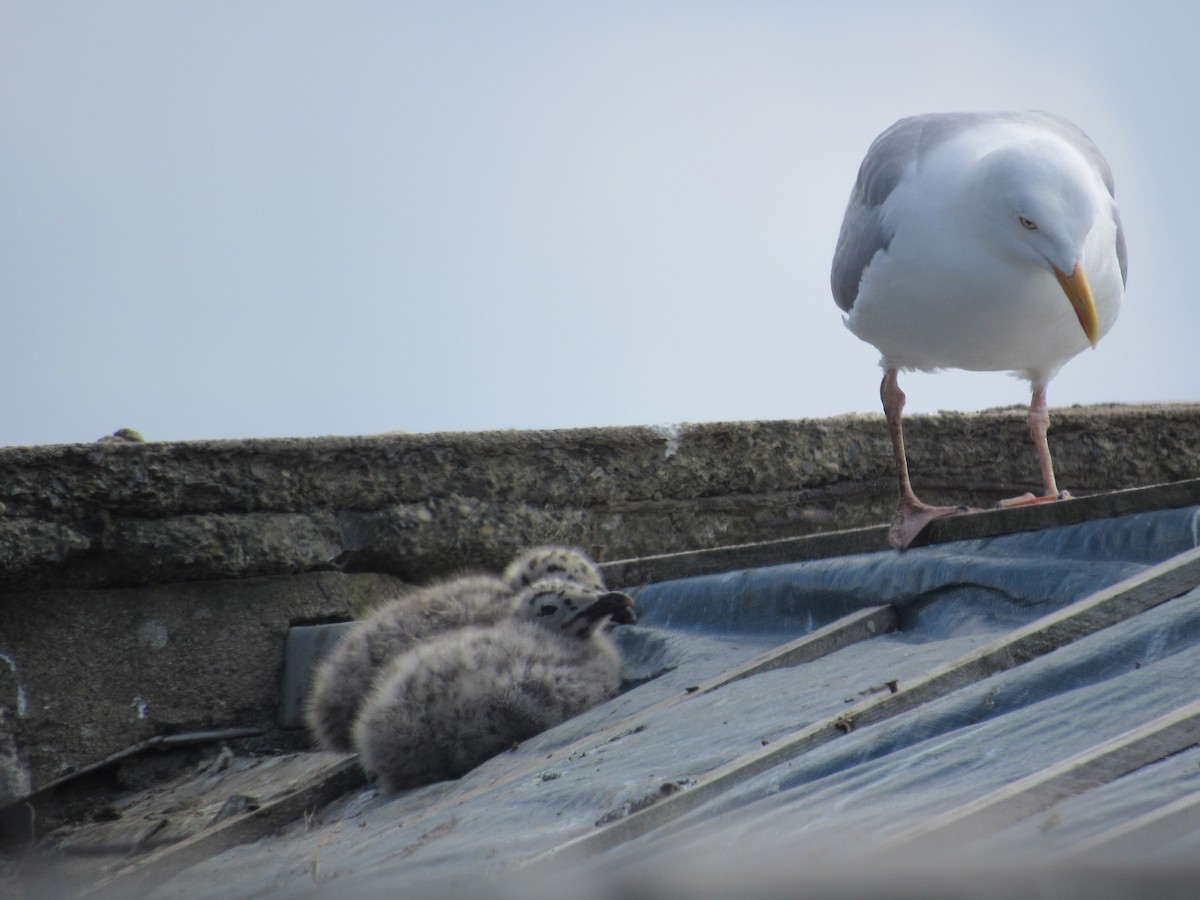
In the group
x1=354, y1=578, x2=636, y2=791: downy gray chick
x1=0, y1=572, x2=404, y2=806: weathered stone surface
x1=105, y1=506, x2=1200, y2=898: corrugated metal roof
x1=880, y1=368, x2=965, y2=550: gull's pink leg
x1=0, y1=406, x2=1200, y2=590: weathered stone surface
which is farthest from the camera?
x1=0, y1=406, x2=1200, y2=590: weathered stone surface

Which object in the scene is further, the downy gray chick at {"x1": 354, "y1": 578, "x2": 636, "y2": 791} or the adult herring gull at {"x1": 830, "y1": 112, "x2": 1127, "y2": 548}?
the adult herring gull at {"x1": 830, "y1": 112, "x2": 1127, "y2": 548}

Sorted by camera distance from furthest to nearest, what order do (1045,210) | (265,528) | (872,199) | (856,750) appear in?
1. (265,528)
2. (872,199)
3. (1045,210)
4. (856,750)

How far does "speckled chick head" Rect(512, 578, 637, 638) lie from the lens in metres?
3.35

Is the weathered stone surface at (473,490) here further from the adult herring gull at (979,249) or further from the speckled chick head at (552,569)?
A: the adult herring gull at (979,249)

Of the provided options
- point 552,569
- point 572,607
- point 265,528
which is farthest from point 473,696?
point 265,528

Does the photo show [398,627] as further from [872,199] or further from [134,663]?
[872,199]

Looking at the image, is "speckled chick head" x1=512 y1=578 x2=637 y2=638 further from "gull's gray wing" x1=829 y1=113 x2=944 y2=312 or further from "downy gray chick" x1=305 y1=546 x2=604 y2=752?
"gull's gray wing" x1=829 y1=113 x2=944 y2=312

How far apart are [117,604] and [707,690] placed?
1.96m

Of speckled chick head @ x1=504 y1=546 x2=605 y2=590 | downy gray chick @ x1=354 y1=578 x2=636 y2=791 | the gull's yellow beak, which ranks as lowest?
downy gray chick @ x1=354 y1=578 x2=636 y2=791

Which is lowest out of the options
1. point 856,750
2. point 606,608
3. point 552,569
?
point 856,750

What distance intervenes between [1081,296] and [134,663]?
9.39 ft

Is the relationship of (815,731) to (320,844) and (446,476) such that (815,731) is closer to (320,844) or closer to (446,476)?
(320,844)

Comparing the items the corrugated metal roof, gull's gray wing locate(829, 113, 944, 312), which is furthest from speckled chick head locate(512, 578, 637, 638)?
gull's gray wing locate(829, 113, 944, 312)

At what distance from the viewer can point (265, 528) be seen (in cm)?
390
